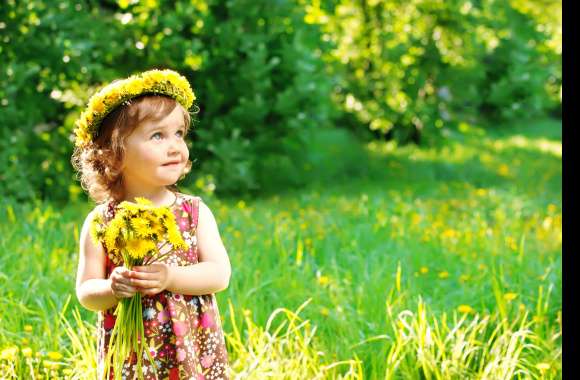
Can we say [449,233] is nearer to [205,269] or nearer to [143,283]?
[205,269]

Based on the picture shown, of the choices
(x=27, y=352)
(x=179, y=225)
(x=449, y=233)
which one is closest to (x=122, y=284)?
(x=179, y=225)

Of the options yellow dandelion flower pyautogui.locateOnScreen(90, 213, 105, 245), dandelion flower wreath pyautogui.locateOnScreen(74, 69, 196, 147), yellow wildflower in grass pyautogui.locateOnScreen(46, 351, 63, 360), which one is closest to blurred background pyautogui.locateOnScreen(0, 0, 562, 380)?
yellow wildflower in grass pyautogui.locateOnScreen(46, 351, 63, 360)

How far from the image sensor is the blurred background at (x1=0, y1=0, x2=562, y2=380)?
3.30 meters

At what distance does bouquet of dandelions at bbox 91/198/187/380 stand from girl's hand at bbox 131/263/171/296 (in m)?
0.03

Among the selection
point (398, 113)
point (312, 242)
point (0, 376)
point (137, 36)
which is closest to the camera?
point (0, 376)

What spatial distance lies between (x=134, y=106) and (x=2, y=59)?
3.72 metres

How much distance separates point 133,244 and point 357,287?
199cm

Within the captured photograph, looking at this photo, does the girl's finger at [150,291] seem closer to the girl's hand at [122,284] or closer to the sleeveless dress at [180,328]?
the girl's hand at [122,284]

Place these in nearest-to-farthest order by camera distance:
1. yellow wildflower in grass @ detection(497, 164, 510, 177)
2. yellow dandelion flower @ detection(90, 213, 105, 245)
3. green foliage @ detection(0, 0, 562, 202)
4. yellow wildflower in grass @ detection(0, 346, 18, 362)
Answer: yellow dandelion flower @ detection(90, 213, 105, 245), yellow wildflower in grass @ detection(0, 346, 18, 362), green foliage @ detection(0, 0, 562, 202), yellow wildflower in grass @ detection(497, 164, 510, 177)

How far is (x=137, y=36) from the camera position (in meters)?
6.10

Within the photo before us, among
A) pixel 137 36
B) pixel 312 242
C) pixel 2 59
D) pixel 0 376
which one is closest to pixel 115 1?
pixel 137 36

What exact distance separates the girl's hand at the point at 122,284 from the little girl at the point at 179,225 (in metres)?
0.05

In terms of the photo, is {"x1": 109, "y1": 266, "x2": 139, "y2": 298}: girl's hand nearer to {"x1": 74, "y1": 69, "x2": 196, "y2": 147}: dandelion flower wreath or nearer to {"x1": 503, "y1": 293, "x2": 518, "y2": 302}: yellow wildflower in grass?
{"x1": 74, "y1": 69, "x2": 196, "y2": 147}: dandelion flower wreath
